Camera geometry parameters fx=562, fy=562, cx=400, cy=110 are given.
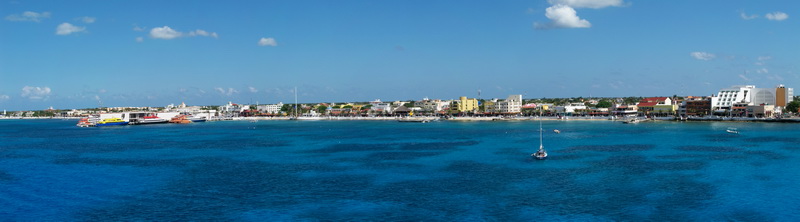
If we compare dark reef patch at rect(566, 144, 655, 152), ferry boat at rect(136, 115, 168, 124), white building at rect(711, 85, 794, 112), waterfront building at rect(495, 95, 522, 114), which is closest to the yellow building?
waterfront building at rect(495, 95, 522, 114)

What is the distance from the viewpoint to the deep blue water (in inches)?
740

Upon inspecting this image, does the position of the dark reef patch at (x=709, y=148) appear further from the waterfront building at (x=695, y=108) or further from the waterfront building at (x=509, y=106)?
the waterfront building at (x=509, y=106)

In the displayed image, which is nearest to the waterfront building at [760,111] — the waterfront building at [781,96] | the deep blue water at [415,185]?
the waterfront building at [781,96]

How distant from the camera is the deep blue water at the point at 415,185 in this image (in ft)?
61.7

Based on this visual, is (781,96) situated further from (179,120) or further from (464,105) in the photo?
(179,120)

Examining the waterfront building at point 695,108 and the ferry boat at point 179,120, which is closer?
the waterfront building at point 695,108

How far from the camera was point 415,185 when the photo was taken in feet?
78.3

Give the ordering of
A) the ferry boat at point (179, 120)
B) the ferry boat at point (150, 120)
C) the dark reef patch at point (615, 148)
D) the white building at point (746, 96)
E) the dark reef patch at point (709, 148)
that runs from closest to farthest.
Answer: the dark reef patch at point (709, 148), the dark reef patch at point (615, 148), the white building at point (746, 96), the ferry boat at point (150, 120), the ferry boat at point (179, 120)

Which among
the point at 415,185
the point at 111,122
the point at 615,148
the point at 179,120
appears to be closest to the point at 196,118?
the point at 179,120

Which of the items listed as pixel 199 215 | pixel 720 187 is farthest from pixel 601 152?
pixel 199 215

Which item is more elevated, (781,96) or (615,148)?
(781,96)

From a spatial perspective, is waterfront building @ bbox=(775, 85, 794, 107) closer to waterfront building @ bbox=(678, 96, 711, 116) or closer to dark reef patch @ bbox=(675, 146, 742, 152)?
waterfront building @ bbox=(678, 96, 711, 116)

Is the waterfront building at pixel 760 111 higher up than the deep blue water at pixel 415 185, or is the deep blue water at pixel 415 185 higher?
the waterfront building at pixel 760 111

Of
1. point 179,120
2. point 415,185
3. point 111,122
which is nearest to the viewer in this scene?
point 415,185
